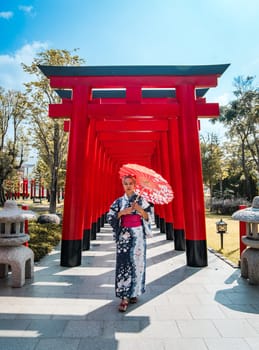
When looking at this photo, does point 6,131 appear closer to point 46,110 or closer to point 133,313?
point 46,110

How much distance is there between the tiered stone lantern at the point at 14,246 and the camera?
4.72 m

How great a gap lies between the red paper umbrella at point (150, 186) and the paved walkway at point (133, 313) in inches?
55.6

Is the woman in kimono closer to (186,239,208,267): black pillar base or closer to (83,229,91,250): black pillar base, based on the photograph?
(186,239,208,267): black pillar base

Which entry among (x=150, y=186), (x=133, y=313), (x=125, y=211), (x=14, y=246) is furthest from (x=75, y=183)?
(x=133, y=313)

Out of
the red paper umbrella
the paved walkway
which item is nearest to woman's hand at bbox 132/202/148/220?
the red paper umbrella

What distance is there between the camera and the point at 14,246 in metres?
4.96

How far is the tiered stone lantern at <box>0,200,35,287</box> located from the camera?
15.5ft

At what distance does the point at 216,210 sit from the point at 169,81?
1940cm

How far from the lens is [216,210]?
2414 cm

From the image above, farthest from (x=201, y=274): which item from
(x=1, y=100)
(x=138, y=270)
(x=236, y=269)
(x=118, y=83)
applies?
(x=1, y=100)

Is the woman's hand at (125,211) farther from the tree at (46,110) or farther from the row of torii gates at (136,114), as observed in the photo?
the tree at (46,110)

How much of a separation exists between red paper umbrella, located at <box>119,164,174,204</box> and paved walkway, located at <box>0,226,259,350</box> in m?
1.41

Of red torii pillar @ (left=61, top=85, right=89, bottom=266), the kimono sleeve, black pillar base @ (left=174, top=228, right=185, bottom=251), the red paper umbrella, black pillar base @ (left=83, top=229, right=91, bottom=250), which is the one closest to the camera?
the red paper umbrella

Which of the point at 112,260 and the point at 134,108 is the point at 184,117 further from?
the point at 112,260
